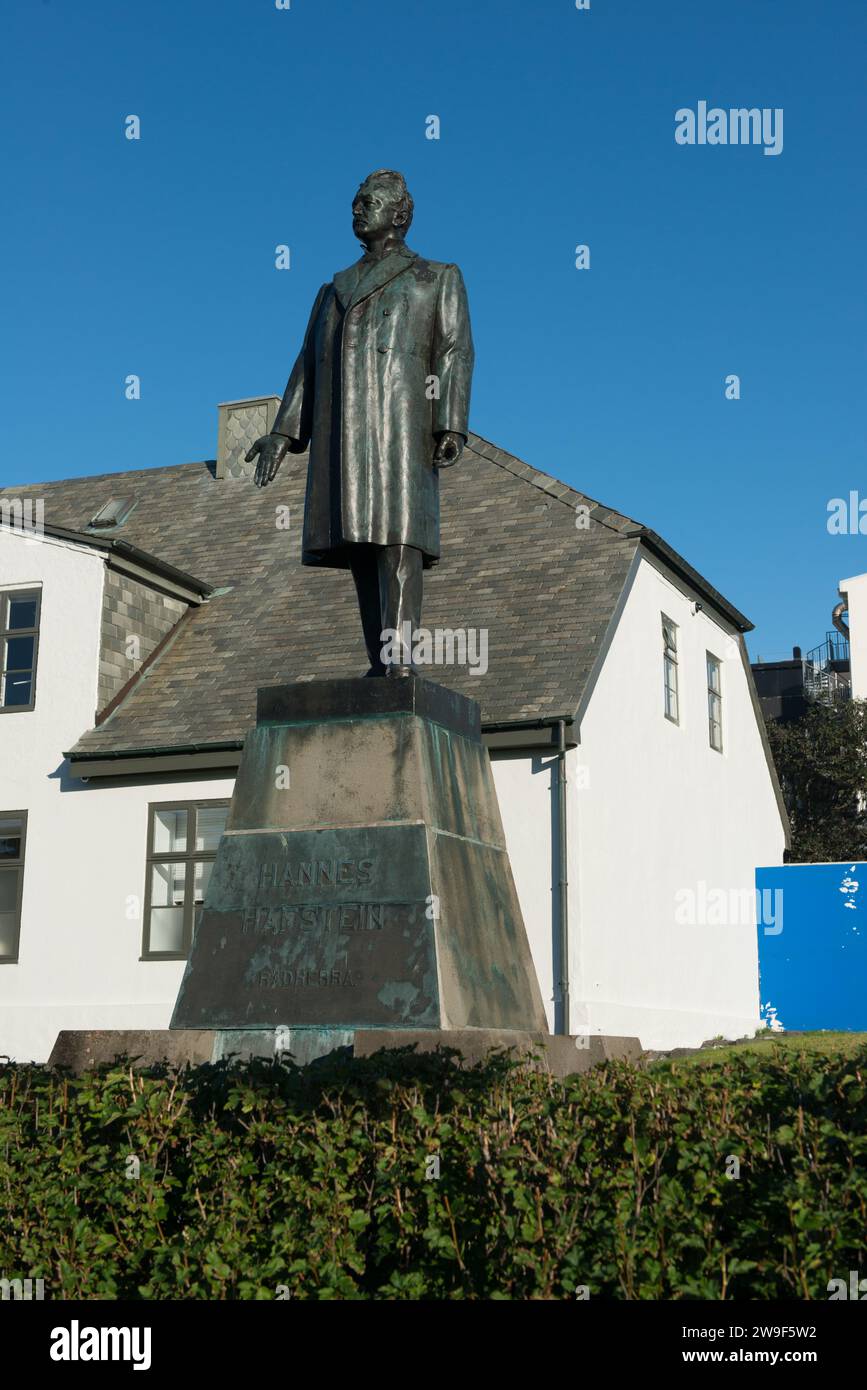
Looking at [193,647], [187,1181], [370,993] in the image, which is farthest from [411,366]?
[193,647]

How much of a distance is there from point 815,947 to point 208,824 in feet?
31.7

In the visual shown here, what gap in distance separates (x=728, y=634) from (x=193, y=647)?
8.64 meters

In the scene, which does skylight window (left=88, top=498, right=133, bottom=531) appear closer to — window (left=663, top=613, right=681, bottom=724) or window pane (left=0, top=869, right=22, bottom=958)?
window pane (left=0, top=869, right=22, bottom=958)

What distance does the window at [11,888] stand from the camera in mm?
18062

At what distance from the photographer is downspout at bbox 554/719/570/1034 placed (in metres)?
15.5

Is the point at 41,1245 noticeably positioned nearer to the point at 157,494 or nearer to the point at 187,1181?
the point at 187,1181

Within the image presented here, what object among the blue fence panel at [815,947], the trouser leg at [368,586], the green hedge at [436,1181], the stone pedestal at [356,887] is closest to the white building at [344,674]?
the blue fence panel at [815,947]

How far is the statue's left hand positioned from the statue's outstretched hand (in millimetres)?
832

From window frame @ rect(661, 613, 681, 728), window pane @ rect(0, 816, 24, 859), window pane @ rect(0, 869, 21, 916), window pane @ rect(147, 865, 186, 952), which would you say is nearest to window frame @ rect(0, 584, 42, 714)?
window pane @ rect(0, 816, 24, 859)

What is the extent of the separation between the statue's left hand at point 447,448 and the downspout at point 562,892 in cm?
785

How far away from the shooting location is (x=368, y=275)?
26.5 feet

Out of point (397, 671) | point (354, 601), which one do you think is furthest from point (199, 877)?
point (397, 671)

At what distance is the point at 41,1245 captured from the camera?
4664 millimetres

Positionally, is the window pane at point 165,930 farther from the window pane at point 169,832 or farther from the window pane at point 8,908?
the window pane at point 8,908
